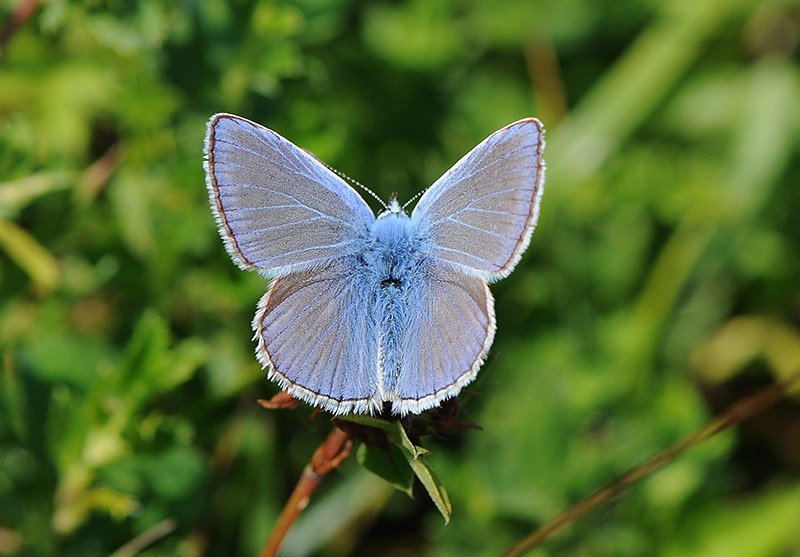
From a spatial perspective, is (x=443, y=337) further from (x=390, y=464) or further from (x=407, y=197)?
(x=407, y=197)

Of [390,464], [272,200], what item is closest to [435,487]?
[390,464]

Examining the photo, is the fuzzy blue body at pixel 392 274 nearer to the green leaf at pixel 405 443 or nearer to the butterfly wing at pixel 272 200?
the butterfly wing at pixel 272 200

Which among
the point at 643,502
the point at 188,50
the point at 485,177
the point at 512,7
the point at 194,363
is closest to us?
the point at 485,177

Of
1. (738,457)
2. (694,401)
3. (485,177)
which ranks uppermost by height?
(485,177)

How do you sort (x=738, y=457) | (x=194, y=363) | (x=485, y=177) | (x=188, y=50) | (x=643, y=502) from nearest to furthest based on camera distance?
A: (x=485, y=177), (x=194, y=363), (x=188, y=50), (x=643, y=502), (x=738, y=457)

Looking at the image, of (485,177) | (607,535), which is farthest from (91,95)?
(607,535)

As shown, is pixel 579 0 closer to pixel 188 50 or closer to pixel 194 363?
pixel 188 50
